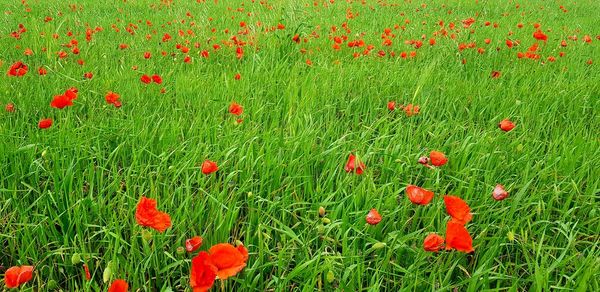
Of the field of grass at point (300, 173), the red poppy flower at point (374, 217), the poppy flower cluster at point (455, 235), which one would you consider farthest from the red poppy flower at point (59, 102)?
the poppy flower cluster at point (455, 235)

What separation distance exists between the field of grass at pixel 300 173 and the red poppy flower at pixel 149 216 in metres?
0.11

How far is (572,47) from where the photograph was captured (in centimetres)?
410

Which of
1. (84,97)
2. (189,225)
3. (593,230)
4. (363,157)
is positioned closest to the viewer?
(189,225)

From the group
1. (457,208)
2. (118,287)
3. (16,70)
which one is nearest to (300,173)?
(457,208)

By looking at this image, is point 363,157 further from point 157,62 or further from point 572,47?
point 572,47

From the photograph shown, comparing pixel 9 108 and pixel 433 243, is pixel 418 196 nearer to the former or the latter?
pixel 433 243

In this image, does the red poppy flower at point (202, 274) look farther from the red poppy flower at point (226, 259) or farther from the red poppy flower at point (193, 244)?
the red poppy flower at point (193, 244)

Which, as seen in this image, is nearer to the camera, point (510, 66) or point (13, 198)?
point (13, 198)

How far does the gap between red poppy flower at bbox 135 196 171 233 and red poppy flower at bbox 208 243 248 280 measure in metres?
0.19

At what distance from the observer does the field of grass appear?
1.23m

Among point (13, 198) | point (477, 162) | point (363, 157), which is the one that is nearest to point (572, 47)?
point (477, 162)

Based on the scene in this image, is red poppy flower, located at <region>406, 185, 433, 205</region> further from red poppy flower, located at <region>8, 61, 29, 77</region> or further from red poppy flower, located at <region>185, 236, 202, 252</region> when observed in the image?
red poppy flower, located at <region>8, 61, 29, 77</region>

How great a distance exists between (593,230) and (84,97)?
229 cm

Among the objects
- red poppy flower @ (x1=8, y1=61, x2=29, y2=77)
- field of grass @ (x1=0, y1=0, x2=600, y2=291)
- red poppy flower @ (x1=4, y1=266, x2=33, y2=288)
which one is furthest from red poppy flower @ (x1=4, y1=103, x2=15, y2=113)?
red poppy flower @ (x1=4, y1=266, x2=33, y2=288)
